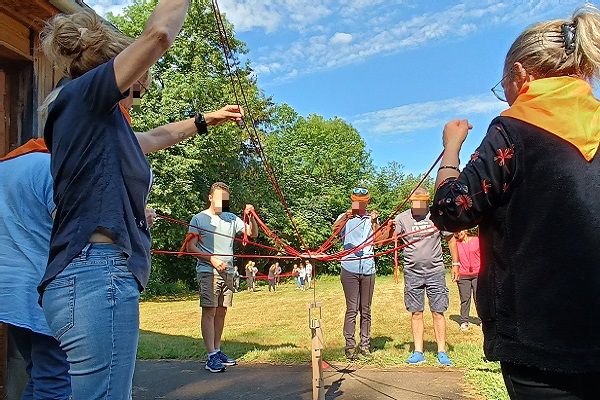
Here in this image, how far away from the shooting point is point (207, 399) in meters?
4.90

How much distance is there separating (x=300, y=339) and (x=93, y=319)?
6.80 meters

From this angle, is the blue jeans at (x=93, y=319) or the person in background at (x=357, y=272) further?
the person in background at (x=357, y=272)

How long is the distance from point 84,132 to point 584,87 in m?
1.49

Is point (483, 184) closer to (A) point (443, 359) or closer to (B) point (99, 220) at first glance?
(B) point (99, 220)

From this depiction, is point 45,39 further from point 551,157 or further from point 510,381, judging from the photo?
point 510,381

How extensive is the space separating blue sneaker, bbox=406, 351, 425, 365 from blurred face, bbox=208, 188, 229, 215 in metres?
2.61

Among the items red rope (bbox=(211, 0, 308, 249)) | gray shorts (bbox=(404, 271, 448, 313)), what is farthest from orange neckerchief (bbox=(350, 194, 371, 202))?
red rope (bbox=(211, 0, 308, 249))

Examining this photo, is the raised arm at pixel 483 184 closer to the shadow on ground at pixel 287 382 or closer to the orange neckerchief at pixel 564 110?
the orange neckerchief at pixel 564 110

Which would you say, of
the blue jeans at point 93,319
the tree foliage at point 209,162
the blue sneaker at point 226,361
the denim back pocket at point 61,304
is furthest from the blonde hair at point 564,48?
the tree foliage at point 209,162

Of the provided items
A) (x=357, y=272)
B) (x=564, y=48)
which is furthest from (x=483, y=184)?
(x=357, y=272)

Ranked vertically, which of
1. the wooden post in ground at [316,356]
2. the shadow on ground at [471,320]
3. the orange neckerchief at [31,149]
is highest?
the orange neckerchief at [31,149]

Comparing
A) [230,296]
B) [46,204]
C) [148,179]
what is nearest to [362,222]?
[230,296]

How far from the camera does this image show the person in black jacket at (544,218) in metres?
1.50

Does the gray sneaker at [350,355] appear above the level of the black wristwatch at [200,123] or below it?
below
